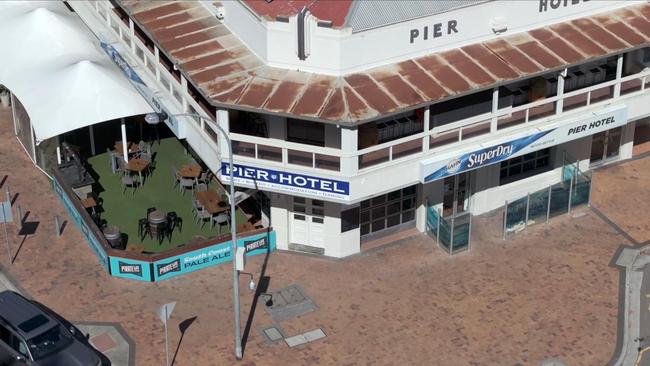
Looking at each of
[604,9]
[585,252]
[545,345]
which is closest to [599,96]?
[604,9]

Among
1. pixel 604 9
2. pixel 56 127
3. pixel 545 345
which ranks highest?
pixel 604 9

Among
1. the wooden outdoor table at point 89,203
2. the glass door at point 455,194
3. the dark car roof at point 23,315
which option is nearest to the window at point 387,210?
the glass door at point 455,194

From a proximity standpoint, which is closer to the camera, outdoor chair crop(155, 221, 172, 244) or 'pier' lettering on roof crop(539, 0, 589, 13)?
'pier' lettering on roof crop(539, 0, 589, 13)

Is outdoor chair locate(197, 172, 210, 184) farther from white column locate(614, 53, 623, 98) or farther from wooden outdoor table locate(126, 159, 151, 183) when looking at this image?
white column locate(614, 53, 623, 98)

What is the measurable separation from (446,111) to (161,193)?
1258cm

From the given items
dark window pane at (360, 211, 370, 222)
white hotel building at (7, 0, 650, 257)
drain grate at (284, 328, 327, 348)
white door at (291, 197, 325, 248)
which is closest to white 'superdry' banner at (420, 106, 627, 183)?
white hotel building at (7, 0, 650, 257)

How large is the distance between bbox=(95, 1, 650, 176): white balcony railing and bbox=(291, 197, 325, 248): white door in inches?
99.1

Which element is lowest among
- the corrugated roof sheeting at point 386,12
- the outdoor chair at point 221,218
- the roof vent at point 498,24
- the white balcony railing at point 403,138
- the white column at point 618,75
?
the outdoor chair at point 221,218

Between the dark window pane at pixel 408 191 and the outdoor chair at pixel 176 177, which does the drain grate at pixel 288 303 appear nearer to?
the dark window pane at pixel 408 191

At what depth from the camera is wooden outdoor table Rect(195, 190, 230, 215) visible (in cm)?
4162

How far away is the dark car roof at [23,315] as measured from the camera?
111 feet

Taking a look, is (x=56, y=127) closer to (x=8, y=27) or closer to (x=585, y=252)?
(x=8, y=27)

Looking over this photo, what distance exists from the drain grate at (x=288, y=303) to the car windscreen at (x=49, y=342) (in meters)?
7.08

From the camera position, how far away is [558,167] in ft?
146
